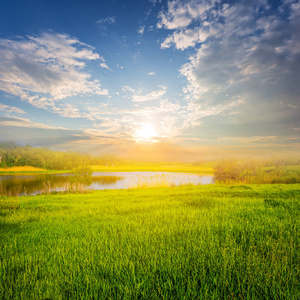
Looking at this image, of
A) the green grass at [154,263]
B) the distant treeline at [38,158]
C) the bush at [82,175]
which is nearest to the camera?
the green grass at [154,263]

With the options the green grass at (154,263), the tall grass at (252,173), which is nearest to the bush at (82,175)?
the tall grass at (252,173)

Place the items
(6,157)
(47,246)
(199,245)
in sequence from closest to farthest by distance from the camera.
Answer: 1. (199,245)
2. (47,246)
3. (6,157)

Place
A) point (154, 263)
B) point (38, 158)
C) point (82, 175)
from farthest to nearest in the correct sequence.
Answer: point (38, 158) → point (82, 175) → point (154, 263)

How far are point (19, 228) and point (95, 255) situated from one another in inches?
161

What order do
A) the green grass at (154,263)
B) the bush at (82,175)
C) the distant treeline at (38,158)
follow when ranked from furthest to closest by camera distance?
the distant treeline at (38,158)
the bush at (82,175)
the green grass at (154,263)

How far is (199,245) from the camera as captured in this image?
12.6 ft

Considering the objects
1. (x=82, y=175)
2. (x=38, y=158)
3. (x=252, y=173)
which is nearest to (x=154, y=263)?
(x=82, y=175)

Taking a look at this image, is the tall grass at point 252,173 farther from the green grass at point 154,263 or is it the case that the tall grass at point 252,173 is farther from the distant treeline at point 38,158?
the distant treeline at point 38,158

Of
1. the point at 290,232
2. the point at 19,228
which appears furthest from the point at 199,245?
the point at 19,228

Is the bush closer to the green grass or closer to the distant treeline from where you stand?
the green grass

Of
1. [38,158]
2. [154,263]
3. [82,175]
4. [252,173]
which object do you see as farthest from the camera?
[38,158]

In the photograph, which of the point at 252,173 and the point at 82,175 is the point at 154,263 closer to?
the point at 82,175

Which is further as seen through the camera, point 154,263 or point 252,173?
point 252,173

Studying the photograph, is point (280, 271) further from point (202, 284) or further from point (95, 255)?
point (95, 255)
